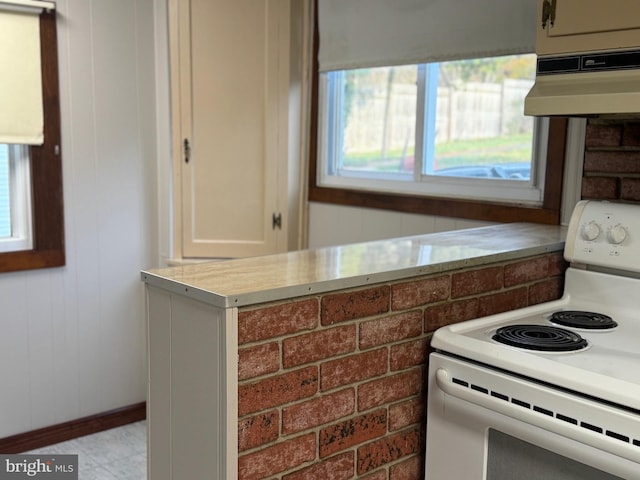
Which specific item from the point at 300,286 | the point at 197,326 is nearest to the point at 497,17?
the point at 300,286

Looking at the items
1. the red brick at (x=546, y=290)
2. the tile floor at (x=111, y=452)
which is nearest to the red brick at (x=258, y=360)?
the red brick at (x=546, y=290)

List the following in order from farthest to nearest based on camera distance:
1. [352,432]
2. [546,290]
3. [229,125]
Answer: [229,125] → [546,290] → [352,432]

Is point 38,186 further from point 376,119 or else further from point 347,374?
point 347,374

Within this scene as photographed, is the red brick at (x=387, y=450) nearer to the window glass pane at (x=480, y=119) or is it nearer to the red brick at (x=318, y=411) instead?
the red brick at (x=318, y=411)

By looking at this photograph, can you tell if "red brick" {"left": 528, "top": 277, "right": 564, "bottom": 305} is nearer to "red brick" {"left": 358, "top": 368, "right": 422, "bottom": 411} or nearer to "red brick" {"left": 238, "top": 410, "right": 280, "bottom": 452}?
"red brick" {"left": 358, "top": 368, "right": 422, "bottom": 411}

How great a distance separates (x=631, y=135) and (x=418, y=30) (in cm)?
99

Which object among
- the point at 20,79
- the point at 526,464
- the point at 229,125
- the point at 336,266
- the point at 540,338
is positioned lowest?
the point at 526,464

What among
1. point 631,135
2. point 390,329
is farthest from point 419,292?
point 631,135

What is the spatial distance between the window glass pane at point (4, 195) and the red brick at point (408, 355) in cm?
198

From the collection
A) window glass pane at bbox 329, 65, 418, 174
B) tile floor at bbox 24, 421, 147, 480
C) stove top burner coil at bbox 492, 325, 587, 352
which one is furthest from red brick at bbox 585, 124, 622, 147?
tile floor at bbox 24, 421, 147, 480

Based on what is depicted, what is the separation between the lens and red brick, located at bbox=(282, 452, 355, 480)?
139 cm

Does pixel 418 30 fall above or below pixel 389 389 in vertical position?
above

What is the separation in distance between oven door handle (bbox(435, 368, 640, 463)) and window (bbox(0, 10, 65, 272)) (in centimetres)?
197

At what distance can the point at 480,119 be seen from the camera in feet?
8.70
